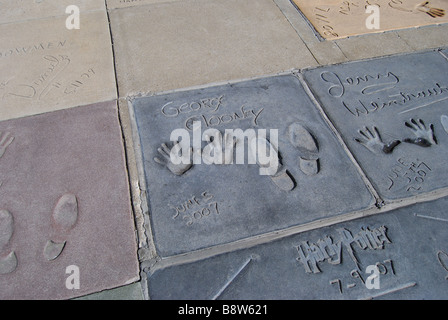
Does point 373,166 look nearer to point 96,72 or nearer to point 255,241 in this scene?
point 255,241

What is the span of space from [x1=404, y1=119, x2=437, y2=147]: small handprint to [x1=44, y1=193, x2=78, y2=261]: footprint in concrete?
76.0 inches

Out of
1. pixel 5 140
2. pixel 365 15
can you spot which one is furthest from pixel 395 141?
pixel 5 140

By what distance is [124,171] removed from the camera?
6.60 ft

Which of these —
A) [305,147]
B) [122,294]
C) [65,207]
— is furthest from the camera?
[305,147]

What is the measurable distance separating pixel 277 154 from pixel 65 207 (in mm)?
1187

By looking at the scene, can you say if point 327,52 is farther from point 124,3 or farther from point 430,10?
point 124,3

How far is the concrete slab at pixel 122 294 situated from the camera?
1.60 metres

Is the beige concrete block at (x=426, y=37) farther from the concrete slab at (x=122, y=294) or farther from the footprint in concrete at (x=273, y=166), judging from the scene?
the concrete slab at (x=122, y=294)

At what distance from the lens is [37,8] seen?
3.25m

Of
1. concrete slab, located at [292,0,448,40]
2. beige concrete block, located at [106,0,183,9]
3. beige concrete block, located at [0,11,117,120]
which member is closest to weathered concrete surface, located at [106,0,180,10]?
beige concrete block, located at [106,0,183,9]

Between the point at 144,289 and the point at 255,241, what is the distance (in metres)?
0.56

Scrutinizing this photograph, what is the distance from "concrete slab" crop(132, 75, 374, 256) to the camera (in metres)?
1.80

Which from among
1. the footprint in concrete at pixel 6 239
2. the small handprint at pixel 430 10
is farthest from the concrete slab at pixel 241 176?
the small handprint at pixel 430 10

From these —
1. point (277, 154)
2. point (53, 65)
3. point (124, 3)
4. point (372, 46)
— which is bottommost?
point (277, 154)
